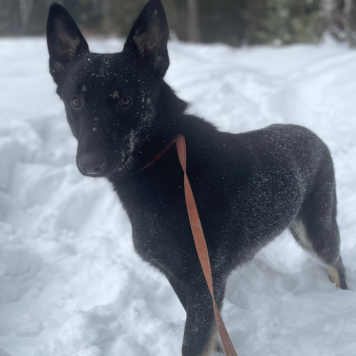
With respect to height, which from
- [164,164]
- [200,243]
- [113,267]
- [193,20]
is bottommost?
[193,20]

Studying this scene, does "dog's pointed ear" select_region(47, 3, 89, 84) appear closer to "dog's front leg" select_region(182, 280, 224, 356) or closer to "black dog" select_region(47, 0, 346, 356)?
"black dog" select_region(47, 0, 346, 356)

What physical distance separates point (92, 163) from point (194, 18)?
57.2 feet

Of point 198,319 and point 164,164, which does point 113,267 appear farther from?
point 164,164

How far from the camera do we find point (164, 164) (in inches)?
73.4

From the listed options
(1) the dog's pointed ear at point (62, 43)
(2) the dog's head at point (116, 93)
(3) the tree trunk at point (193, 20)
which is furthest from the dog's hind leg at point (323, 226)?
(3) the tree trunk at point (193, 20)

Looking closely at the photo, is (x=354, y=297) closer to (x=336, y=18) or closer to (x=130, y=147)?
(x=130, y=147)

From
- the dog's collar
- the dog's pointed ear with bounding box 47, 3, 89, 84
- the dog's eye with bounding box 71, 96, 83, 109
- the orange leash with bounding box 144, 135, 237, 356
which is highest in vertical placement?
the dog's pointed ear with bounding box 47, 3, 89, 84

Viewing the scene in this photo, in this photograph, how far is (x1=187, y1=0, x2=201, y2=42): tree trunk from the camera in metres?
16.5

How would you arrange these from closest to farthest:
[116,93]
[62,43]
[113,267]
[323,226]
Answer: [116,93]
[62,43]
[323,226]
[113,267]

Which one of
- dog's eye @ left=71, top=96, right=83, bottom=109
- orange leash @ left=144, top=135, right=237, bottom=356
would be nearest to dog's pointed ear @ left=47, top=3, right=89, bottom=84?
dog's eye @ left=71, top=96, right=83, bottom=109

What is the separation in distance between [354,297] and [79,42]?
8.88ft

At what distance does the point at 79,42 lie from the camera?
210 centimetres

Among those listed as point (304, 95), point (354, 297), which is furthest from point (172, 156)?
point (304, 95)

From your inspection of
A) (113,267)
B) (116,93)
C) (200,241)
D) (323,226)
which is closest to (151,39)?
(116,93)
